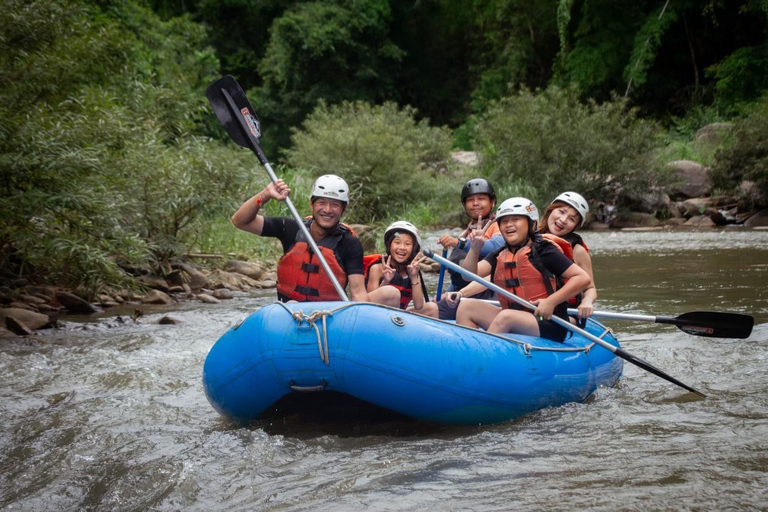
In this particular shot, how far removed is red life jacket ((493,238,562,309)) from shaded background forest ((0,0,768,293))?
11.5 ft

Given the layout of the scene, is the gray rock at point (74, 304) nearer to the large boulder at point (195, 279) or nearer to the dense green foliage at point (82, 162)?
the dense green foliage at point (82, 162)

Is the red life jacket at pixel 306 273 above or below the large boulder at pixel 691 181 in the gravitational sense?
below

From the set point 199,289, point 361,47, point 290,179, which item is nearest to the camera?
point 199,289

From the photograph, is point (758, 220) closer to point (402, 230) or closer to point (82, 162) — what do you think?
point (402, 230)

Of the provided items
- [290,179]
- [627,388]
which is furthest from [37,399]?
[290,179]

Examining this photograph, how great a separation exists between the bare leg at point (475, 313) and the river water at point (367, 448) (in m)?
0.64

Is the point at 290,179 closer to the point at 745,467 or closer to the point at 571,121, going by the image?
the point at 571,121

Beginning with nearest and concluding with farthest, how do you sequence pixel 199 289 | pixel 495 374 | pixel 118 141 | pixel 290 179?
pixel 495 374 → pixel 118 141 → pixel 199 289 → pixel 290 179

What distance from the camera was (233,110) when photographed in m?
5.27

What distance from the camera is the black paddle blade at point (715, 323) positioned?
183 inches

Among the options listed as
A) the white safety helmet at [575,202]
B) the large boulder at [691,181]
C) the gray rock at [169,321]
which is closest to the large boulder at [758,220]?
the large boulder at [691,181]

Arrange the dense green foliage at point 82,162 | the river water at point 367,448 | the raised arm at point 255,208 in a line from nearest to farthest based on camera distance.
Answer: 1. the river water at point 367,448
2. the raised arm at point 255,208
3. the dense green foliage at point 82,162

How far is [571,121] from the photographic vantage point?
16.3 m

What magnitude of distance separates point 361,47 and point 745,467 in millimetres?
26027
